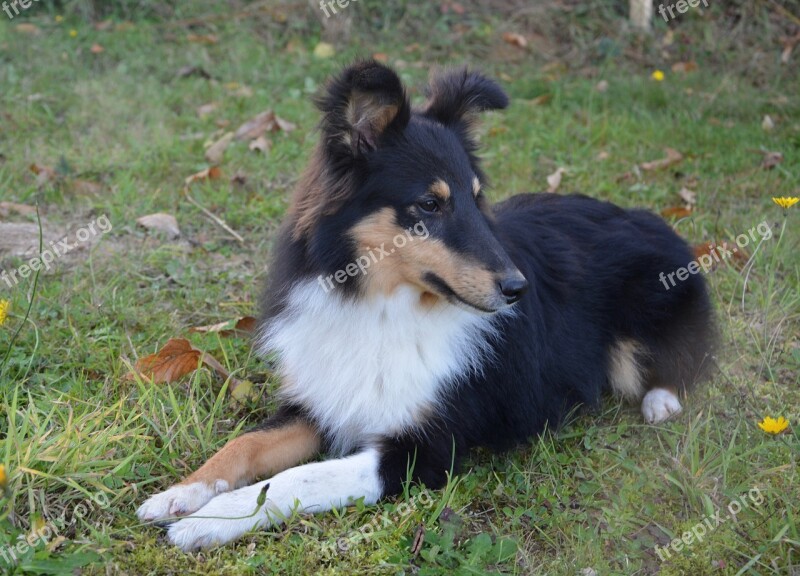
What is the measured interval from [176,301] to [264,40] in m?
4.28

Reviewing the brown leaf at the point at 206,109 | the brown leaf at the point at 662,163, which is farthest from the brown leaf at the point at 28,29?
the brown leaf at the point at 662,163

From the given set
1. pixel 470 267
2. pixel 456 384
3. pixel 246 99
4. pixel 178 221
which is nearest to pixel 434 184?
pixel 470 267

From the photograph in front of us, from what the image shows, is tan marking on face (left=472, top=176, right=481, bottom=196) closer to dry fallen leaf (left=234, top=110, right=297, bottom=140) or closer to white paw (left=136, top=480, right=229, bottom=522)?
white paw (left=136, top=480, right=229, bottom=522)

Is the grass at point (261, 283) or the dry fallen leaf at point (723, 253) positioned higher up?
the grass at point (261, 283)

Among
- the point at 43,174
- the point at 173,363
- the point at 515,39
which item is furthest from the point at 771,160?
the point at 43,174

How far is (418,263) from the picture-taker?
3.05m

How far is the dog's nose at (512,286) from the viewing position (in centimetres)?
297

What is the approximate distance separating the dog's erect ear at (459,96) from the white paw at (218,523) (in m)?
1.68

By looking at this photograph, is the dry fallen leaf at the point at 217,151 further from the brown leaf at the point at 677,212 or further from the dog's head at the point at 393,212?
the brown leaf at the point at 677,212

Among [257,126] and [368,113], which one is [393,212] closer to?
[368,113]

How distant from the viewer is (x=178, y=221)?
17.0 ft

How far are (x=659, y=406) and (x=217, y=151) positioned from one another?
3588 millimetres

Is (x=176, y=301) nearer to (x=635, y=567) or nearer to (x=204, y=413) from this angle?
(x=204, y=413)

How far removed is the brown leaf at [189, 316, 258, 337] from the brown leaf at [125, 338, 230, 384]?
337mm
